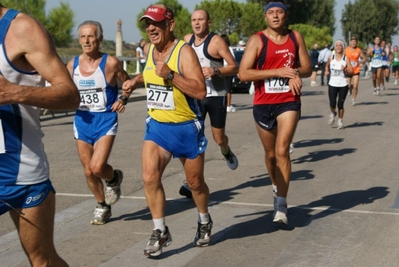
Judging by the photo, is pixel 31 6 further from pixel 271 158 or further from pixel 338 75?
pixel 271 158

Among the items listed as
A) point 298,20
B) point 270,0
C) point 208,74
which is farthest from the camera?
point 298,20

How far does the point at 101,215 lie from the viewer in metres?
7.28

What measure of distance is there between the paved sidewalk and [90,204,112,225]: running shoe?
0.29ft

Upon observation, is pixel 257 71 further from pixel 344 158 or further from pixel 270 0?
pixel 344 158

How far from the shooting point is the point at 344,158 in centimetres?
1147

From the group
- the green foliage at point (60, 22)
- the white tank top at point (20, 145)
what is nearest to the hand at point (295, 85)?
the white tank top at point (20, 145)

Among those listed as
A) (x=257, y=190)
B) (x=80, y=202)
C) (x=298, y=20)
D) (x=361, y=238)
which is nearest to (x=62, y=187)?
(x=80, y=202)

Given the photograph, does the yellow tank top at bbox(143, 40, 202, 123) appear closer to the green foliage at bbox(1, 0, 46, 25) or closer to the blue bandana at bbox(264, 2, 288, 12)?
the blue bandana at bbox(264, 2, 288, 12)

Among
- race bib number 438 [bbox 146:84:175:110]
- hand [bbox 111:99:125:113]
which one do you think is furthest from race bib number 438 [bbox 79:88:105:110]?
race bib number 438 [bbox 146:84:175:110]

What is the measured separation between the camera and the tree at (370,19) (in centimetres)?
10419

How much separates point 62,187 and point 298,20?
3257 inches

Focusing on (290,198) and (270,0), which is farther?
(290,198)

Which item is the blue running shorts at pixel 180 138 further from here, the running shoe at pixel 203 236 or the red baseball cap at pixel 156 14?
the red baseball cap at pixel 156 14

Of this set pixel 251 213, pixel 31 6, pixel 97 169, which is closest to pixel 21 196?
pixel 97 169
